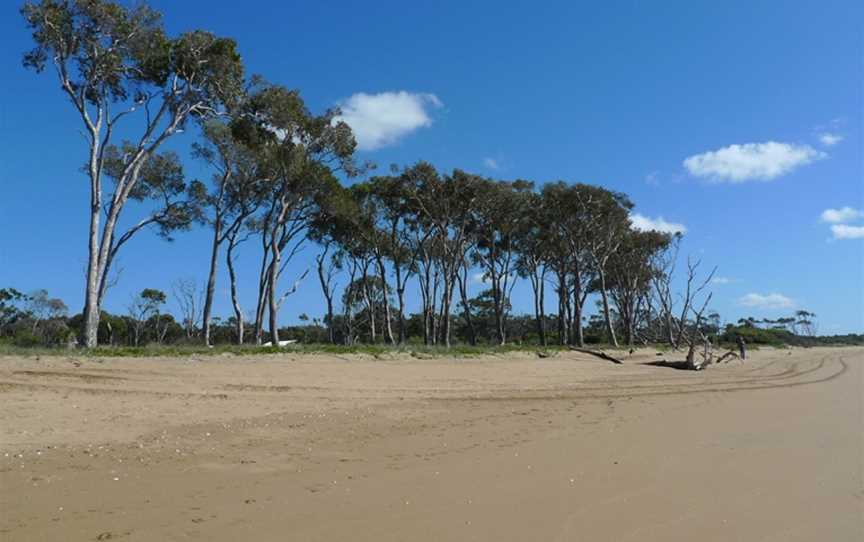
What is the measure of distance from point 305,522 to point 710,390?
13.2 meters

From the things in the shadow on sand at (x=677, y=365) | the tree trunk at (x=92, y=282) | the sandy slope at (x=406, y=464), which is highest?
the tree trunk at (x=92, y=282)

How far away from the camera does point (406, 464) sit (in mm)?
6066

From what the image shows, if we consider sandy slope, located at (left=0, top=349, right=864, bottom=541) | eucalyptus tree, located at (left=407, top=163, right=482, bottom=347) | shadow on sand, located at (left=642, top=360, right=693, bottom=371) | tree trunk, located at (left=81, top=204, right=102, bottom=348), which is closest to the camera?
sandy slope, located at (left=0, top=349, right=864, bottom=541)

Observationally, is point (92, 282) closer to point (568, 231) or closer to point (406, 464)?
point (406, 464)

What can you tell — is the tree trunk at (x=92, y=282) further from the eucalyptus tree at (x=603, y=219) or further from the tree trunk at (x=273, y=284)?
A: the eucalyptus tree at (x=603, y=219)

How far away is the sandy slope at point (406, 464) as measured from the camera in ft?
13.8

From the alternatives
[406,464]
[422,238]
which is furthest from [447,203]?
[406,464]

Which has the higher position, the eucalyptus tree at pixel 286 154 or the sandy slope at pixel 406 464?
the eucalyptus tree at pixel 286 154

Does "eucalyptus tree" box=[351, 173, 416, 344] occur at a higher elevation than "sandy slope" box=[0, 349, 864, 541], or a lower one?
higher

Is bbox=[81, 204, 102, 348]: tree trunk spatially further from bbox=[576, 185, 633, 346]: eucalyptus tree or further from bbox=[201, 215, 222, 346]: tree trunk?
bbox=[576, 185, 633, 346]: eucalyptus tree

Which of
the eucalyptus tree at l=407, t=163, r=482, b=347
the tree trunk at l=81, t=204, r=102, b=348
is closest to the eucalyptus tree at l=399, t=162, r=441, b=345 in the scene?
the eucalyptus tree at l=407, t=163, r=482, b=347

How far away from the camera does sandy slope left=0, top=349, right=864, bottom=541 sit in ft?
13.8

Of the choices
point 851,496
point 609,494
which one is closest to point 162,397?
point 609,494

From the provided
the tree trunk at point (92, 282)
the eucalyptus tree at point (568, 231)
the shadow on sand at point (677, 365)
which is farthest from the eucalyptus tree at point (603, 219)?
the tree trunk at point (92, 282)
